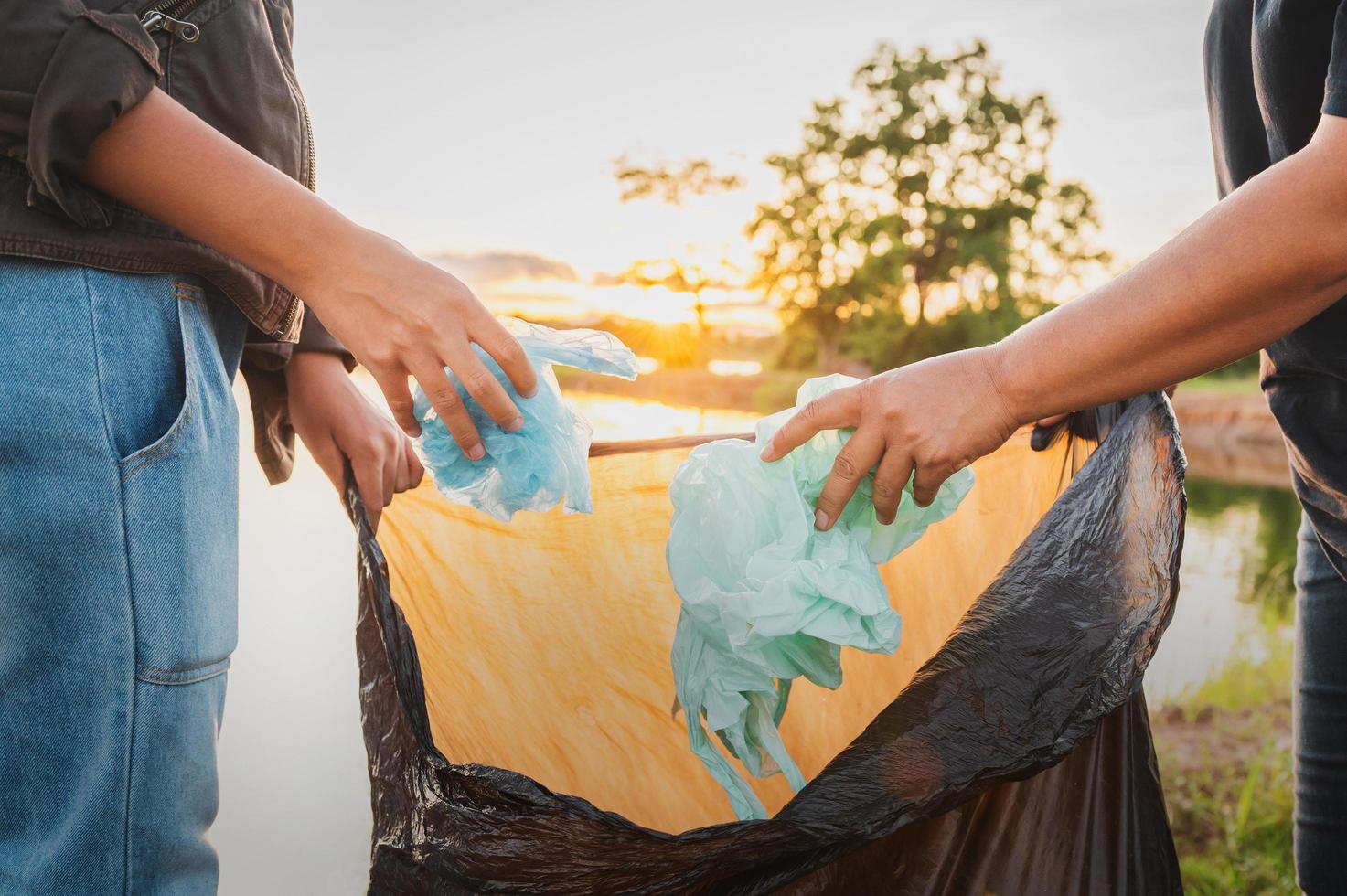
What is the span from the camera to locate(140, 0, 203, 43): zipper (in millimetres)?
679

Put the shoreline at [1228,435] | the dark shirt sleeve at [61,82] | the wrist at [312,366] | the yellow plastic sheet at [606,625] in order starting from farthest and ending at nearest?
the shoreline at [1228,435]
the yellow plastic sheet at [606,625]
the wrist at [312,366]
the dark shirt sleeve at [61,82]

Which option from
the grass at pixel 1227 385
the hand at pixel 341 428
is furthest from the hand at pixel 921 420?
the grass at pixel 1227 385

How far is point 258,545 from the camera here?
3.23 metres

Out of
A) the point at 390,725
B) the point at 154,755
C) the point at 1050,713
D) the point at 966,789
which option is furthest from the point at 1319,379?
the point at 154,755

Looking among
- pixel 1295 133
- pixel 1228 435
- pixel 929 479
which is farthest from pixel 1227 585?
pixel 929 479

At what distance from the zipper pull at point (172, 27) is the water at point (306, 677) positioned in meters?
0.71

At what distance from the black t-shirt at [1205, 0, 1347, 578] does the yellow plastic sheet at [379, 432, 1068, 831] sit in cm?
28

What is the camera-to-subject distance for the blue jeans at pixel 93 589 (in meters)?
0.64

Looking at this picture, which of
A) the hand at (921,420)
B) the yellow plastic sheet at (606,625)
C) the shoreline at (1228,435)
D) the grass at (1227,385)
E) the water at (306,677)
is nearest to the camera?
the hand at (921,420)

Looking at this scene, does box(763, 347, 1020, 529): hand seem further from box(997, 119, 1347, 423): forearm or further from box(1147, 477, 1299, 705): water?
box(1147, 477, 1299, 705): water

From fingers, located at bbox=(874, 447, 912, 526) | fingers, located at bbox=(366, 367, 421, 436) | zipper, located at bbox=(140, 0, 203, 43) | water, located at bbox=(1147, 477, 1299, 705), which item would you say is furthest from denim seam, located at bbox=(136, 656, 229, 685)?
water, located at bbox=(1147, 477, 1299, 705)

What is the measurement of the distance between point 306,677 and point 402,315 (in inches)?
95.6

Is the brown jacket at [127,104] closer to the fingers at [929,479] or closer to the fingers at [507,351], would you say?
the fingers at [507,351]

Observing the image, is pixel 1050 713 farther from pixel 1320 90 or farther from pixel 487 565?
pixel 487 565
